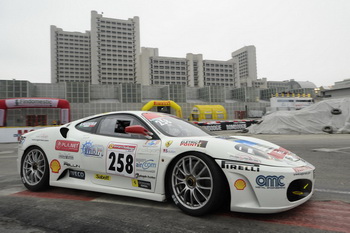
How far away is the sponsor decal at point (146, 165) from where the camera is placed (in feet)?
8.67

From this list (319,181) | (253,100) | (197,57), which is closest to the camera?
(319,181)

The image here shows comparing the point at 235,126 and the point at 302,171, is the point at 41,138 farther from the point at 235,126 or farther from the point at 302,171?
the point at 235,126

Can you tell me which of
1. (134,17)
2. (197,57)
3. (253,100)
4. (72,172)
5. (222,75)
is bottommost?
(72,172)

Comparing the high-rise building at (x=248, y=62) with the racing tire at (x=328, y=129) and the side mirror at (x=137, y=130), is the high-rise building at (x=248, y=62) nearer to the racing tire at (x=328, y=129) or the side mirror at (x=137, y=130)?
the racing tire at (x=328, y=129)

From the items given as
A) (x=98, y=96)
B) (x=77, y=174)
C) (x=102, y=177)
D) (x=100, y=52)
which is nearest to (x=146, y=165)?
(x=102, y=177)

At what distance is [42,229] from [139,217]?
90 centimetres

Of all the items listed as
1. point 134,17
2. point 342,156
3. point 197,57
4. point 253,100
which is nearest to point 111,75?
point 134,17

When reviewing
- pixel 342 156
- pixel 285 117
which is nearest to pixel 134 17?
pixel 285 117

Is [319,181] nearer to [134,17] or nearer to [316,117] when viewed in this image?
[316,117]

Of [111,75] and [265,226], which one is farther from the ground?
[111,75]

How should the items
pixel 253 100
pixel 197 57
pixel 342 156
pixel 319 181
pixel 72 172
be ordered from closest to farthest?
pixel 72 172, pixel 319 181, pixel 342 156, pixel 253 100, pixel 197 57

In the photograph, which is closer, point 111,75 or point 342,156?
point 342,156

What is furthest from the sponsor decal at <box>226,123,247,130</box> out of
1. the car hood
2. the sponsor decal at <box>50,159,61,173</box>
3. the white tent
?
the car hood

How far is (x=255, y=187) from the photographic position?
2.18 meters
